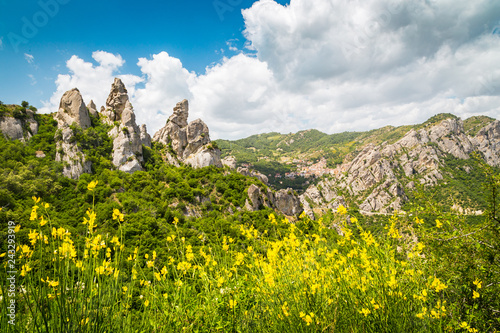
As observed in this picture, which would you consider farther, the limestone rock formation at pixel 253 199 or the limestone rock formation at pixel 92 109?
the limestone rock formation at pixel 92 109

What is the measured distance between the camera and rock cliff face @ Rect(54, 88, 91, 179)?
104 feet

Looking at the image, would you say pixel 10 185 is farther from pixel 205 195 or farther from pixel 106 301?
pixel 106 301

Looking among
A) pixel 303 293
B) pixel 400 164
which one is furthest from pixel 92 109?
pixel 400 164

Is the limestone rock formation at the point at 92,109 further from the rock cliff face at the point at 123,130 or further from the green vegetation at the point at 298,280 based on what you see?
the green vegetation at the point at 298,280

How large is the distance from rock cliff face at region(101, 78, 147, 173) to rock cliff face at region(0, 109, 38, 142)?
10.9 m

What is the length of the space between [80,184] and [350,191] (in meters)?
133

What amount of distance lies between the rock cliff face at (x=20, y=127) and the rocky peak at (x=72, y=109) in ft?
12.9

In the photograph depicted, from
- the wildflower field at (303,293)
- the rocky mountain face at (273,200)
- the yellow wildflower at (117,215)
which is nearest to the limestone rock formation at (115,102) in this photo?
the rocky mountain face at (273,200)

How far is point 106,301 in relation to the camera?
210 centimetres

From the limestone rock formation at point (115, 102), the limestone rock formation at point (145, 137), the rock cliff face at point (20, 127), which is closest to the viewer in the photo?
the rock cliff face at point (20, 127)

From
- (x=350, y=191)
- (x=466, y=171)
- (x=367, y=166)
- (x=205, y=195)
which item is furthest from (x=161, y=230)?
(x=466, y=171)

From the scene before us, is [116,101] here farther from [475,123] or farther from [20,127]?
[475,123]

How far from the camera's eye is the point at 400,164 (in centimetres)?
12788

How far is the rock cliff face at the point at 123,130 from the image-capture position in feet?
123
